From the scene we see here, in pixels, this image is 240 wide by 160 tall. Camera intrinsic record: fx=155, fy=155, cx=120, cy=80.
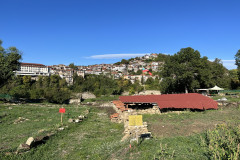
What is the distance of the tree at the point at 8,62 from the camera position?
3450cm

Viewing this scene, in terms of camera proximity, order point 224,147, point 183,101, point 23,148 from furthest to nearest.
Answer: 1. point 183,101
2. point 23,148
3. point 224,147

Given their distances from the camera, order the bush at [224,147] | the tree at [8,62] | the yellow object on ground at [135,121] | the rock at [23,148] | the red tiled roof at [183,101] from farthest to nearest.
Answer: the tree at [8,62]
the red tiled roof at [183,101]
the yellow object on ground at [135,121]
the rock at [23,148]
the bush at [224,147]

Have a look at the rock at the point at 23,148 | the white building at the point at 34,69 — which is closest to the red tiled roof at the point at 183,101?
the rock at the point at 23,148

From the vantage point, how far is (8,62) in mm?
37219

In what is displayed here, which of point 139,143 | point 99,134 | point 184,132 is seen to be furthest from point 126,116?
point 139,143

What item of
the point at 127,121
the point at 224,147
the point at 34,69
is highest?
the point at 34,69

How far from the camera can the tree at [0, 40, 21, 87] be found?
34500 millimetres

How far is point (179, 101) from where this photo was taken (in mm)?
23625

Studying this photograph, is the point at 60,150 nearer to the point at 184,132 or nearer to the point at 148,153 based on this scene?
the point at 148,153

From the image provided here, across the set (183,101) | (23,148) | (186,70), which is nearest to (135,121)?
(23,148)

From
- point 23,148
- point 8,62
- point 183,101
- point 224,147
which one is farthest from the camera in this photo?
point 8,62

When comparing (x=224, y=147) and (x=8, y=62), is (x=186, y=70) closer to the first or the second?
(x=224, y=147)

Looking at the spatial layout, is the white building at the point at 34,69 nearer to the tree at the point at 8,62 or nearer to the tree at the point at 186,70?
the tree at the point at 8,62

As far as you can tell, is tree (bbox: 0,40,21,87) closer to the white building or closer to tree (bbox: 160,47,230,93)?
tree (bbox: 160,47,230,93)
